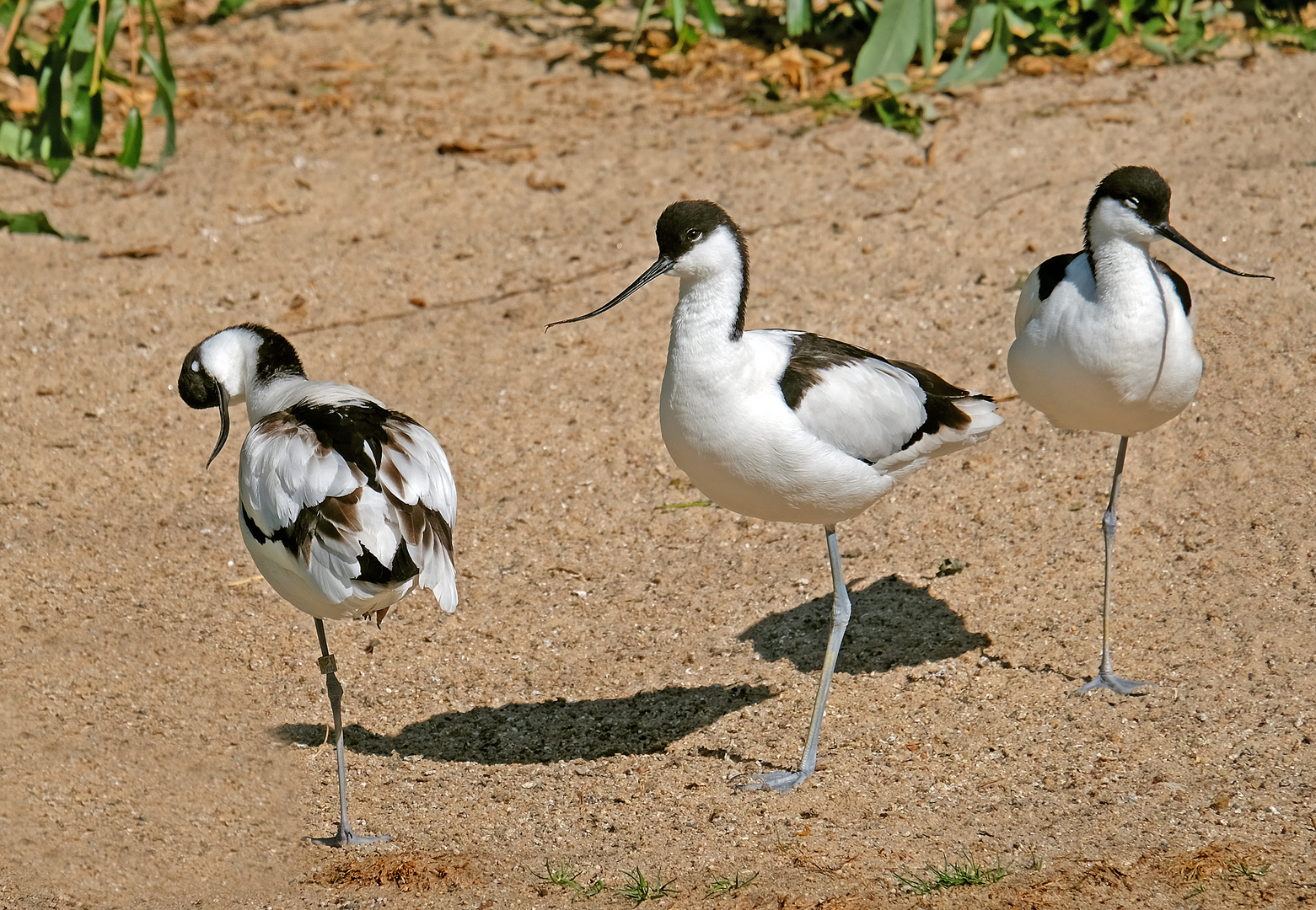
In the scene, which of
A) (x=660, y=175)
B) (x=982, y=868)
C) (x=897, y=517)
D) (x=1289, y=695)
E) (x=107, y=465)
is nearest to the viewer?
(x=982, y=868)

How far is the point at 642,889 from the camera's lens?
3221 mm

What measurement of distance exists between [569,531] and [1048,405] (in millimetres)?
1851

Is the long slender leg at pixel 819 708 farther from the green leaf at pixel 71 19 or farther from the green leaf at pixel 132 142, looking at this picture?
the green leaf at pixel 71 19

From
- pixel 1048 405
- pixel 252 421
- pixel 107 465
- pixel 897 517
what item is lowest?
pixel 107 465

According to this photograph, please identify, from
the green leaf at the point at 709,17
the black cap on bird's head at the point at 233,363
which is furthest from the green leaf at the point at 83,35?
the black cap on bird's head at the point at 233,363

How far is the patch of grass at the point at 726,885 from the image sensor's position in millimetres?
3221

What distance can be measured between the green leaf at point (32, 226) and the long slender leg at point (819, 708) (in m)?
4.68

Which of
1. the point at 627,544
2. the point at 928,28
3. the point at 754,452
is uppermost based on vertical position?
the point at 928,28

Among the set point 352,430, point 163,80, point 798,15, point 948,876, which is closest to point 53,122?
point 163,80

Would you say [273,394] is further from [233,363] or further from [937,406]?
[937,406]

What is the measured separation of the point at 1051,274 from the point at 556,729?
83.6 inches

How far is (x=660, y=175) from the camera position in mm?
7035

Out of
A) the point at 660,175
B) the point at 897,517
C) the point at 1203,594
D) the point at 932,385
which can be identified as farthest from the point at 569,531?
the point at 660,175

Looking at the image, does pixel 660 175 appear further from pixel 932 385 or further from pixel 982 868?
pixel 982 868
